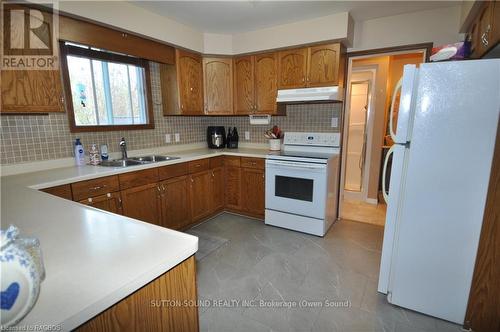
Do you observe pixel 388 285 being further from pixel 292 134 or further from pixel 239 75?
pixel 239 75

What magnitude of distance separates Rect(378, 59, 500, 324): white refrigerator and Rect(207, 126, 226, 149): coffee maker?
2.43 m

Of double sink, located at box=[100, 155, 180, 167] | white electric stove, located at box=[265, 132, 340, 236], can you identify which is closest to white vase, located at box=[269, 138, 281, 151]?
white electric stove, located at box=[265, 132, 340, 236]

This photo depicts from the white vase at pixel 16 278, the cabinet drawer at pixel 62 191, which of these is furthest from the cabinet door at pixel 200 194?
the white vase at pixel 16 278

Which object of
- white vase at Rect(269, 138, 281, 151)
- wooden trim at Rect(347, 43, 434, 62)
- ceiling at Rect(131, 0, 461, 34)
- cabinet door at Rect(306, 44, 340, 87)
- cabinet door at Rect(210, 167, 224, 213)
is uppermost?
ceiling at Rect(131, 0, 461, 34)

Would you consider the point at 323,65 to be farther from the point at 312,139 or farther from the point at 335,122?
the point at 312,139

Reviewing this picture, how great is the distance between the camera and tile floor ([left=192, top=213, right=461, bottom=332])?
1.66 meters

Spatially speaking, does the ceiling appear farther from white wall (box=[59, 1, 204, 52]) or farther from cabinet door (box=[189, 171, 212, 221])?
cabinet door (box=[189, 171, 212, 221])

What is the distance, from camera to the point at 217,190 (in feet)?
→ 11.1

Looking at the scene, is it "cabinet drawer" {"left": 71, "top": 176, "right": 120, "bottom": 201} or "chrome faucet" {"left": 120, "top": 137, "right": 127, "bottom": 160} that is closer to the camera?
"cabinet drawer" {"left": 71, "top": 176, "right": 120, "bottom": 201}

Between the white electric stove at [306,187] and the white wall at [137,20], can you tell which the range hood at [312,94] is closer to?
the white electric stove at [306,187]

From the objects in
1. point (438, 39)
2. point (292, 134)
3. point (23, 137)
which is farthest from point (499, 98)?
point (23, 137)

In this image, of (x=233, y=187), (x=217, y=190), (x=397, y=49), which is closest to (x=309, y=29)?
(x=397, y=49)

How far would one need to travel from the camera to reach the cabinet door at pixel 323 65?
2727mm

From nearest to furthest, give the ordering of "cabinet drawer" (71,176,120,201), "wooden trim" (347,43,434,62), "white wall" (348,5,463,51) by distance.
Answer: "cabinet drawer" (71,176,120,201) → "white wall" (348,5,463,51) → "wooden trim" (347,43,434,62)
